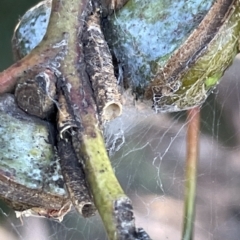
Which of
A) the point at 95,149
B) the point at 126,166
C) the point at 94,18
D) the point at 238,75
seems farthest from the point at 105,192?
the point at 238,75

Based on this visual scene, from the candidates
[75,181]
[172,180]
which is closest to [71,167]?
[75,181]

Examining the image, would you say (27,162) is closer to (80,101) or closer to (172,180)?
(80,101)

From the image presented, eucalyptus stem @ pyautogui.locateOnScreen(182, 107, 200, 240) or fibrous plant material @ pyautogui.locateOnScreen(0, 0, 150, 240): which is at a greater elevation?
fibrous plant material @ pyautogui.locateOnScreen(0, 0, 150, 240)

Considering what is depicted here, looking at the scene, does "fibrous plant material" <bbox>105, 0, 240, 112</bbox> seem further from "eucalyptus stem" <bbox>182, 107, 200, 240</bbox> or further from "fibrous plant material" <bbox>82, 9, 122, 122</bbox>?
"eucalyptus stem" <bbox>182, 107, 200, 240</bbox>

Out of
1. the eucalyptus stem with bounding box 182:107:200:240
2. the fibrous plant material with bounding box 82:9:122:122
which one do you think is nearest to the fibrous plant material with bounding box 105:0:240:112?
the fibrous plant material with bounding box 82:9:122:122

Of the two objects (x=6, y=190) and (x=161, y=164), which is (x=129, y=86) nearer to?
(x=6, y=190)

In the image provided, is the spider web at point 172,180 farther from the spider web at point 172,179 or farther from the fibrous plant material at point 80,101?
the fibrous plant material at point 80,101
